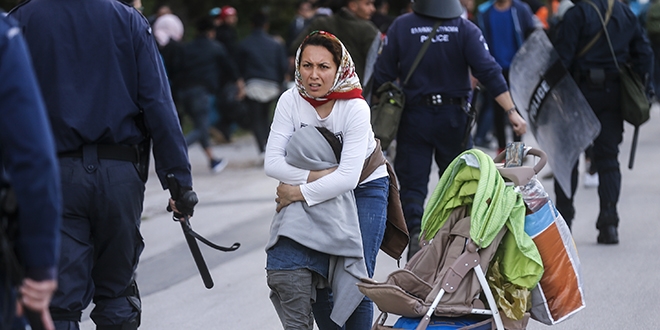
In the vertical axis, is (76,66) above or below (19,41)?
below

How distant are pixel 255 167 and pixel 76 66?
8972 mm

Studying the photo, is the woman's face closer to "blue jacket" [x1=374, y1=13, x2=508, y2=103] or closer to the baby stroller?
the baby stroller

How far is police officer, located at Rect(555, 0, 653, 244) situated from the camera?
285 inches

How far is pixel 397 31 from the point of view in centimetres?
666

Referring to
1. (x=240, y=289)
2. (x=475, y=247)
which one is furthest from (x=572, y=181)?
(x=475, y=247)

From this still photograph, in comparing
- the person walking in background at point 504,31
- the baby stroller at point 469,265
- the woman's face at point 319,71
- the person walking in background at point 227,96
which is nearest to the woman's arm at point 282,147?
the woman's face at point 319,71

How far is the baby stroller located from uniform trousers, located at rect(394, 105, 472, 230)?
229 cm

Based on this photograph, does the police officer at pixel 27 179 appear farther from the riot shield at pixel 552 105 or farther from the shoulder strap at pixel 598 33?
the shoulder strap at pixel 598 33

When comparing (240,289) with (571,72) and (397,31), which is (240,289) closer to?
(397,31)

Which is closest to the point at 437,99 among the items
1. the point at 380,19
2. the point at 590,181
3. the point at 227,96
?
the point at 590,181

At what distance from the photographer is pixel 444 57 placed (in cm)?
650

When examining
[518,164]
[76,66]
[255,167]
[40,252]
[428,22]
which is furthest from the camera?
[255,167]

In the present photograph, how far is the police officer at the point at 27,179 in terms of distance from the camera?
257 centimetres

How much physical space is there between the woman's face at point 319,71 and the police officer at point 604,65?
3.43m
